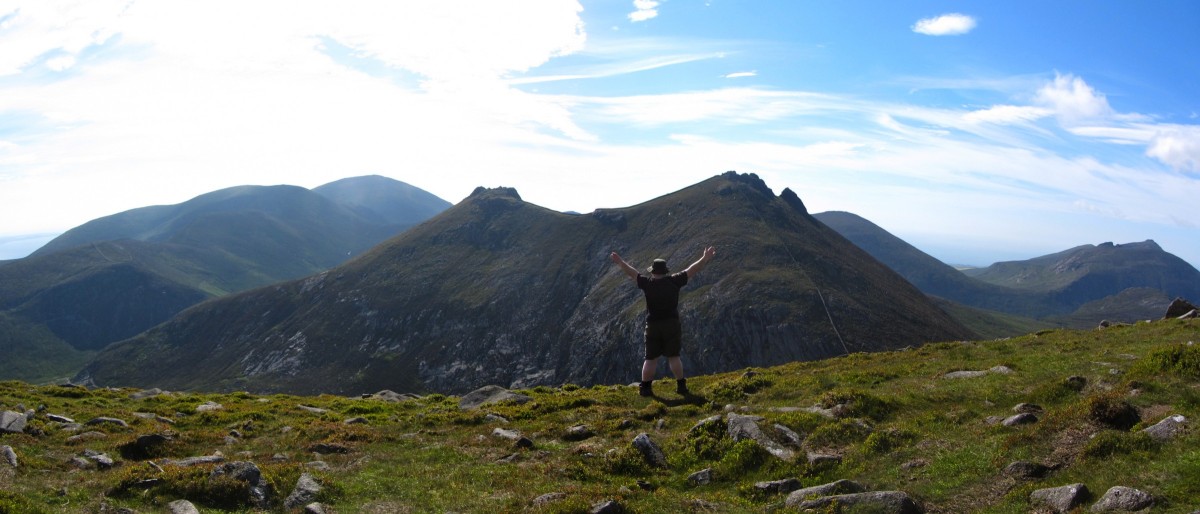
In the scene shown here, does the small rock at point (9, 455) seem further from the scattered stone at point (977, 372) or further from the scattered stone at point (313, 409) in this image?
the scattered stone at point (977, 372)

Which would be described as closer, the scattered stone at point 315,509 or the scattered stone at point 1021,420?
the scattered stone at point 315,509

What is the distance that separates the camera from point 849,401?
61.6ft

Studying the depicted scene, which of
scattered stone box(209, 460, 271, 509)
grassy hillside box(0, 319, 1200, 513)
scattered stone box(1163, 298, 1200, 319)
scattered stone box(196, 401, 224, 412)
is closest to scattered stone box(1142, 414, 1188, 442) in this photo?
grassy hillside box(0, 319, 1200, 513)

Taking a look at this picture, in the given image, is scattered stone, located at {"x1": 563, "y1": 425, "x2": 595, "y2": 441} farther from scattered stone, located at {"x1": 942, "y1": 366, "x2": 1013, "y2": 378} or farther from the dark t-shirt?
scattered stone, located at {"x1": 942, "y1": 366, "x2": 1013, "y2": 378}

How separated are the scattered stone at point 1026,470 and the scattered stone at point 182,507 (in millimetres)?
15764

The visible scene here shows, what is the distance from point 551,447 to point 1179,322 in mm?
32682

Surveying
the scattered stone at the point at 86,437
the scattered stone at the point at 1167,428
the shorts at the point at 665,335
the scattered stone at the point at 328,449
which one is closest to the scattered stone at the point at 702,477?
the shorts at the point at 665,335

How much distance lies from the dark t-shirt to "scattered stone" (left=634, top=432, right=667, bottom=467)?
5.71 m

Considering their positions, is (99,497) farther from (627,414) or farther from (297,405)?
(297,405)

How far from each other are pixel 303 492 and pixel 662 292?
468 inches

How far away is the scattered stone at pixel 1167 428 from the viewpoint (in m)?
13.1

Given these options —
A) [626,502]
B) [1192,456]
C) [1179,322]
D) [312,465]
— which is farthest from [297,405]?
[1179,322]

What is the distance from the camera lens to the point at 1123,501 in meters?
10.7

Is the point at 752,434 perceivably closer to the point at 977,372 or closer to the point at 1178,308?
the point at 977,372
